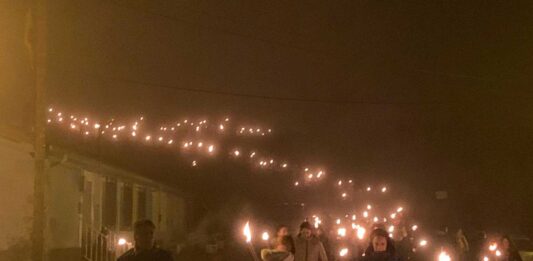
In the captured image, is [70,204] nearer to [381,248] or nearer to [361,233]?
[361,233]

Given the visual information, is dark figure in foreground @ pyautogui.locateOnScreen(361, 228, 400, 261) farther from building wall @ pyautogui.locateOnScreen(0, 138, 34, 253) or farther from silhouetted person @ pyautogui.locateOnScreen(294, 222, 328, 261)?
building wall @ pyautogui.locateOnScreen(0, 138, 34, 253)

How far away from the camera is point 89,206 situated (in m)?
21.9

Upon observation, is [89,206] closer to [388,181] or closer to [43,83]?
[43,83]

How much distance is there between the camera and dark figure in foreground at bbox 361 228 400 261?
7.34 metres

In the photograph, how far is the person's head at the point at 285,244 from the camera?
27.4 ft

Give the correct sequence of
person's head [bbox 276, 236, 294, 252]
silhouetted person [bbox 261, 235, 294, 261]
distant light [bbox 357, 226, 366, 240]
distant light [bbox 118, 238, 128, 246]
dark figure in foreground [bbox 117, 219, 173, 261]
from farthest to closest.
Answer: distant light [bbox 118, 238, 128, 246]
distant light [bbox 357, 226, 366, 240]
person's head [bbox 276, 236, 294, 252]
silhouetted person [bbox 261, 235, 294, 261]
dark figure in foreground [bbox 117, 219, 173, 261]

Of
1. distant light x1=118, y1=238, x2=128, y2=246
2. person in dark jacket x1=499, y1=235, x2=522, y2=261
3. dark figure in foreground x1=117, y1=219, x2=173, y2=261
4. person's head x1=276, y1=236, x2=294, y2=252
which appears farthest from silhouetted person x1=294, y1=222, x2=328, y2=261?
distant light x1=118, y1=238, x2=128, y2=246

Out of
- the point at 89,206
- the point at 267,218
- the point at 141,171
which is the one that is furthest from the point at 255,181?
the point at 89,206

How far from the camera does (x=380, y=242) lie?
7.37 meters

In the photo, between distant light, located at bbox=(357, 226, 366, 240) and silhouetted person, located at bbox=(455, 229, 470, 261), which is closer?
distant light, located at bbox=(357, 226, 366, 240)

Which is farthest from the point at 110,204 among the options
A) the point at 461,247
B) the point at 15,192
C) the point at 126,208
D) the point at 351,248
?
the point at 461,247

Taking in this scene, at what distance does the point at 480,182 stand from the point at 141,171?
28.1 meters

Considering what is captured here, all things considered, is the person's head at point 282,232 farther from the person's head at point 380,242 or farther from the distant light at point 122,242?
the distant light at point 122,242

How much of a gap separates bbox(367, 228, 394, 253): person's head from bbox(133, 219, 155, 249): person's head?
2.48 metres
